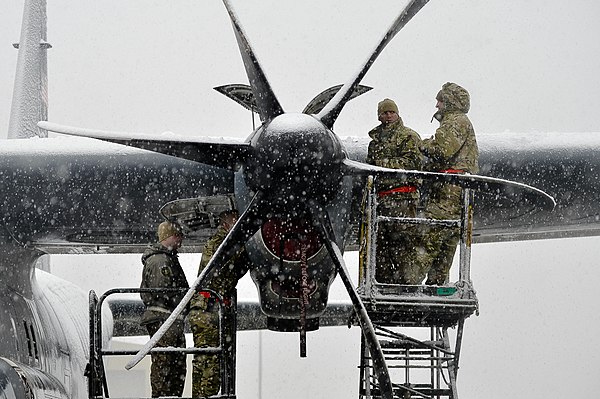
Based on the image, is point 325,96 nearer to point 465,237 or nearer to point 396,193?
point 396,193

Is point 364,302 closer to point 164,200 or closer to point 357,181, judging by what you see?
point 357,181

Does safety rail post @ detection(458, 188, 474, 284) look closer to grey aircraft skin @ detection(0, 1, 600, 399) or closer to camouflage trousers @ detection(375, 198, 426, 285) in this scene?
grey aircraft skin @ detection(0, 1, 600, 399)

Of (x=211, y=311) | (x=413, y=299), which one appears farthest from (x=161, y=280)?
(x=413, y=299)

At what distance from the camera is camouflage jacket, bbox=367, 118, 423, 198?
23.4 ft

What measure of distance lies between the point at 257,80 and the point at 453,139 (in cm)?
161

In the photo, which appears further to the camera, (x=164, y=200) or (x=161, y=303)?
(x=164, y=200)

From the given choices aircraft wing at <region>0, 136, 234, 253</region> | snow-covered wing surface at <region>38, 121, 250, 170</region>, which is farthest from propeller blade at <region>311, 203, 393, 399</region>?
aircraft wing at <region>0, 136, 234, 253</region>

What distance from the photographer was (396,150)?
715cm

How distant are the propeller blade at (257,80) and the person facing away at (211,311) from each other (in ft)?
2.87

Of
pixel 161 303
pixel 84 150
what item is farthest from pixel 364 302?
pixel 84 150

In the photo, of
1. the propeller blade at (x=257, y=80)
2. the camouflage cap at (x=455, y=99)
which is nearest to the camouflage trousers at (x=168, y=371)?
the propeller blade at (x=257, y=80)

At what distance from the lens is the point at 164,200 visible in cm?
851

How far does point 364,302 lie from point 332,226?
612mm

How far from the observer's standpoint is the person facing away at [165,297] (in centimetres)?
754
